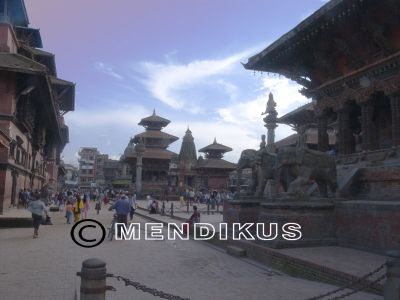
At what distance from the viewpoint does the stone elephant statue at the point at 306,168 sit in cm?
1005

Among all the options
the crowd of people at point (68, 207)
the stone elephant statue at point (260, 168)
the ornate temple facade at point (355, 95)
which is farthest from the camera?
the crowd of people at point (68, 207)

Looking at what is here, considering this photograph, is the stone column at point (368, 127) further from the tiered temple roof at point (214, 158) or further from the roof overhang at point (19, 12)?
the tiered temple roof at point (214, 158)

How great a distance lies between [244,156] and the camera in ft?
47.5

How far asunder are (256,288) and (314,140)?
24.5 meters

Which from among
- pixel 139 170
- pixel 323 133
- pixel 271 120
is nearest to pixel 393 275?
pixel 323 133

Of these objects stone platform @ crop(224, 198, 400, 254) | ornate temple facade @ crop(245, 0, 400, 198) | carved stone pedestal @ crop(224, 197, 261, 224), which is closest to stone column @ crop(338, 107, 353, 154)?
ornate temple facade @ crop(245, 0, 400, 198)

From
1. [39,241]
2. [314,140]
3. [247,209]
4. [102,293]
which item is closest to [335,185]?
[247,209]

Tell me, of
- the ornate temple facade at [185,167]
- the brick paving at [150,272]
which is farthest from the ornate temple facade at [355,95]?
the ornate temple facade at [185,167]

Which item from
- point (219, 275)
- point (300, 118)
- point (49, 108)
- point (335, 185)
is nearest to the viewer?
point (219, 275)

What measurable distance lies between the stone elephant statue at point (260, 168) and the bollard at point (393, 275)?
847cm

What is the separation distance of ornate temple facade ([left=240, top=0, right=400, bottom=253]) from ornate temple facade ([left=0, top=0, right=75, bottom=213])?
1129cm

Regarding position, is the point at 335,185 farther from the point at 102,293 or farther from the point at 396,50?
the point at 102,293

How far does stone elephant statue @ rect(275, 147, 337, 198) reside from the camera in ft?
33.0

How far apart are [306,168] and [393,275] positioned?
18.4 feet
